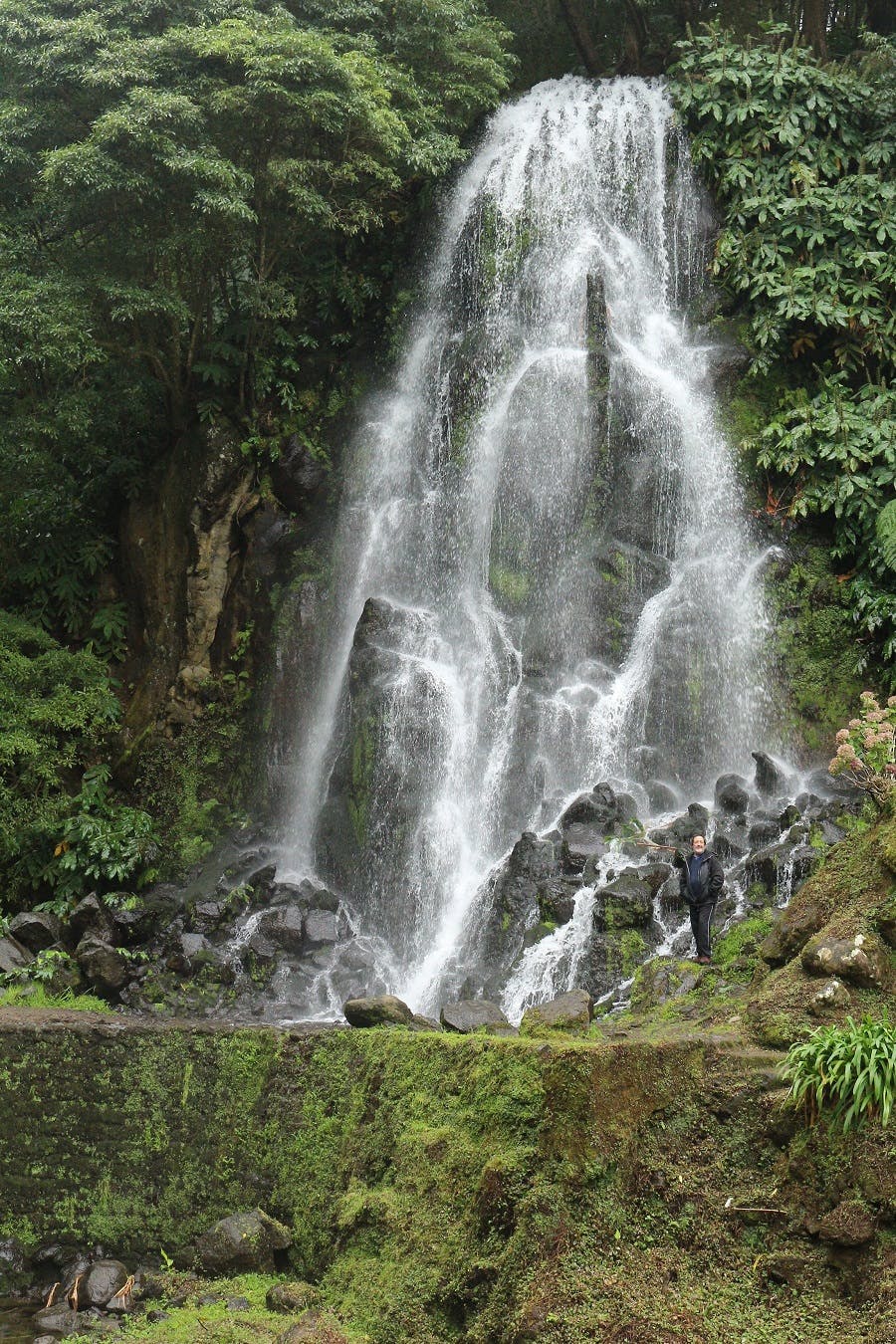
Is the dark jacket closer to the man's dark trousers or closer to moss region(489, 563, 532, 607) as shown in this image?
the man's dark trousers

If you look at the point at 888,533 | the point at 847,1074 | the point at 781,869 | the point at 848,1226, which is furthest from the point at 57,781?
the point at 848,1226

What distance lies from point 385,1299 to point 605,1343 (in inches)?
63.9

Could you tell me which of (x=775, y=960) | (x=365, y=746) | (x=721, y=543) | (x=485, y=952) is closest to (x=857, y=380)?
(x=721, y=543)

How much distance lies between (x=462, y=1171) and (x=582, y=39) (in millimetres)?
18379

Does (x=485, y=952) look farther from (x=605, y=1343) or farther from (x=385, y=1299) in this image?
(x=605, y=1343)

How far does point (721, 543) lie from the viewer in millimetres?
13430

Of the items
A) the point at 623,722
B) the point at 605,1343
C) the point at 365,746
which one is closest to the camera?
the point at 605,1343

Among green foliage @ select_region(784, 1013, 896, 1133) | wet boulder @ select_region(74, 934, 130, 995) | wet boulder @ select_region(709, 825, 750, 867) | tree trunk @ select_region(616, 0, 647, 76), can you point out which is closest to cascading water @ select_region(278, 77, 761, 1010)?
tree trunk @ select_region(616, 0, 647, 76)

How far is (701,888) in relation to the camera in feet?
28.2

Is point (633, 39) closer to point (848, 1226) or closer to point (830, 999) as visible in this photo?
point (830, 999)

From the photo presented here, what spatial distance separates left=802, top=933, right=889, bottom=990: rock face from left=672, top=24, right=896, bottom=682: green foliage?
24.8 ft

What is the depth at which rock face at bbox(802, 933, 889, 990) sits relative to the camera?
517 centimetres

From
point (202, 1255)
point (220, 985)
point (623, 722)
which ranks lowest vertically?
point (220, 985)

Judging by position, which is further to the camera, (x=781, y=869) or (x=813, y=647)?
(x=813, y=647)
